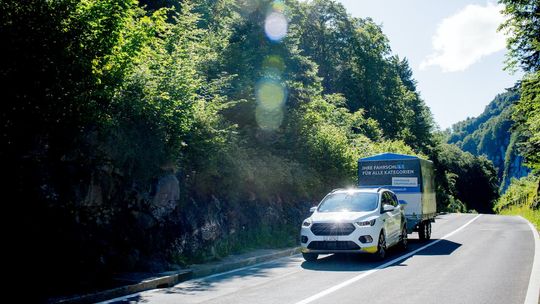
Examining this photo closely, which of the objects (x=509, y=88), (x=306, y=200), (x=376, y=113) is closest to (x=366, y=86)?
(x=376, y=113)

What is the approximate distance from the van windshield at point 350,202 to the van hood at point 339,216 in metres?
0.44

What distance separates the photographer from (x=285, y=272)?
1105 cm

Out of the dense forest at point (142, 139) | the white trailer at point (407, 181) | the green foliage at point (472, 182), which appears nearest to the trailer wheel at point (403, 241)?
the white trailer at point (407, 181)

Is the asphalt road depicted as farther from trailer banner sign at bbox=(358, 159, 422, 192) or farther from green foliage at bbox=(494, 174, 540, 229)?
green foliage at bbox=(494, 174, 540, 229)

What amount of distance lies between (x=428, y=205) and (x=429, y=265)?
25.8 feet

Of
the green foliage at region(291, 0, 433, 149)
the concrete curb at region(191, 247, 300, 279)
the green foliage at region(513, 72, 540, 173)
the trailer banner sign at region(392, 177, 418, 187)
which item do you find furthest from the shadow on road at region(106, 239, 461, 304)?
the green foliage at region(291, 0, 433, 149)

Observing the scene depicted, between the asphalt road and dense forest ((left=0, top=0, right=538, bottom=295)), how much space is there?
214cm

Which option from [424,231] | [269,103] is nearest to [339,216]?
[424,231]

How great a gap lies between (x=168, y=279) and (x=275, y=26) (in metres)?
A: 15.8

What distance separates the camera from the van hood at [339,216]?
12.0 meters

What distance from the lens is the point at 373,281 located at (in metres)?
9.30

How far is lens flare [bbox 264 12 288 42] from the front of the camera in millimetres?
22172

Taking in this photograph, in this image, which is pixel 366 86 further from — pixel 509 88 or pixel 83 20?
pixel 83 20

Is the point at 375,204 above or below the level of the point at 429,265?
above
